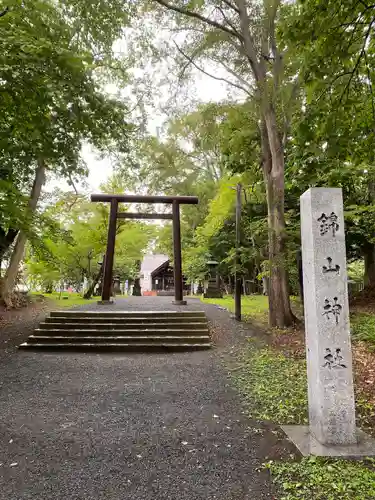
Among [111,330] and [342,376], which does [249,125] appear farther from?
[342,376]

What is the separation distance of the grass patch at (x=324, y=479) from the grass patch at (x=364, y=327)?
5567mm

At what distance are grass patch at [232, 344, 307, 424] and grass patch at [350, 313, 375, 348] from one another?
271 cm

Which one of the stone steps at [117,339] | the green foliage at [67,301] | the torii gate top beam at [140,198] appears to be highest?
the torii gate top beam at [140,198]

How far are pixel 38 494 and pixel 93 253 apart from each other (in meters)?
16.5

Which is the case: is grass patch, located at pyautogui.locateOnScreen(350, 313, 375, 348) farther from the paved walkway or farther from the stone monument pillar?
the stone monument pillar

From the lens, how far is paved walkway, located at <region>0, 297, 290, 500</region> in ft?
9.90

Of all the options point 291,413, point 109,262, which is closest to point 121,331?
point 109,262

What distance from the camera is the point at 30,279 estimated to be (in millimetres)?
19062

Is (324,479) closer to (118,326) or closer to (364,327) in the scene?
(118,326)

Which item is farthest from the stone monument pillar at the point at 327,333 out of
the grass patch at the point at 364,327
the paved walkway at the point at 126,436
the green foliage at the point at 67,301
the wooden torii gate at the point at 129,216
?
the green foliage at the point at 67,301

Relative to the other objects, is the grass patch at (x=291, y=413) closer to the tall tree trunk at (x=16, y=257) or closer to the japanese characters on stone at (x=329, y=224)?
the japanese characters on stone at (x=329, y=224)

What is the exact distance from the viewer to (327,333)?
12.9 ft

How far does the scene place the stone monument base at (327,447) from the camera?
3.50 m

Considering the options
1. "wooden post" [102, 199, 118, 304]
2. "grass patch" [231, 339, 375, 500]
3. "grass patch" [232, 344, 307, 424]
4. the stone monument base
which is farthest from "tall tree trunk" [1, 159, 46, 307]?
the stone monument base
